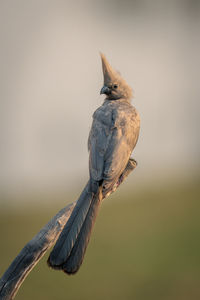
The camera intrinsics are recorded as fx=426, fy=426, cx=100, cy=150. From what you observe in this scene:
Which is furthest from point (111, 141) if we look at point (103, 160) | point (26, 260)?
point (26, 260)

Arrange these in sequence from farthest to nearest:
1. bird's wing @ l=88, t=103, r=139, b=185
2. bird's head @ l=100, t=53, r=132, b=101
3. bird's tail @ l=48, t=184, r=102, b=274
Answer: bird's head @ l=100, t=53, r=132, b=101, bird's wing @ l=88, t=103, r=139, b=185, bird's tail @ l=48, t=184, r=102, b=274

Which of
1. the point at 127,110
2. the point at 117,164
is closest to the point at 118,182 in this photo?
the point at 117,164

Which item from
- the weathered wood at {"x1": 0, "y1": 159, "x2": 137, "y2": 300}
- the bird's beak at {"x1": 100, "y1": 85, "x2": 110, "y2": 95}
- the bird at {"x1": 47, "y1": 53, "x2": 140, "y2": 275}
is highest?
the bird's beak at {"x1": 100, "y1": 85, "x2": 110, "y2": 95}

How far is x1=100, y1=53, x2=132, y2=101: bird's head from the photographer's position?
4.43 m

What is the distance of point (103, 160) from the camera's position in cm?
358

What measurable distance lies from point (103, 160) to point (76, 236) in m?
0.79

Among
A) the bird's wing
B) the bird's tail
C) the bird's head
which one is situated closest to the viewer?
the bird's tail

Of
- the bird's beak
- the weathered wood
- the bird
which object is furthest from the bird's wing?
the weathered wood

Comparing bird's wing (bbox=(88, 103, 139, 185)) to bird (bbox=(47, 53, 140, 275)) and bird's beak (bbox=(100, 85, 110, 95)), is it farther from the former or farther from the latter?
bird's beak (bbox=(100, 85, 110, 95))

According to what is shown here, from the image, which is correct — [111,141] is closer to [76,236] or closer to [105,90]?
[105,90]

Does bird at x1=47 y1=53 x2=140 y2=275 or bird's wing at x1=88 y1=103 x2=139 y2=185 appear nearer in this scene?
bird at x1=47 y1=53 x2=140 y2=275

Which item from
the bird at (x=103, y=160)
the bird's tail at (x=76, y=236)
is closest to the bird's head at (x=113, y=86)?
the bird at (x=103, y=160)

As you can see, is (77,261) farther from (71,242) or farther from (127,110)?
(127,110)

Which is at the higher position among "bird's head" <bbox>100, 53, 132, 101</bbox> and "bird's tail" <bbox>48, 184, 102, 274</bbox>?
"bird's head" <bbox>100, 53, 132, 101</bbox>
